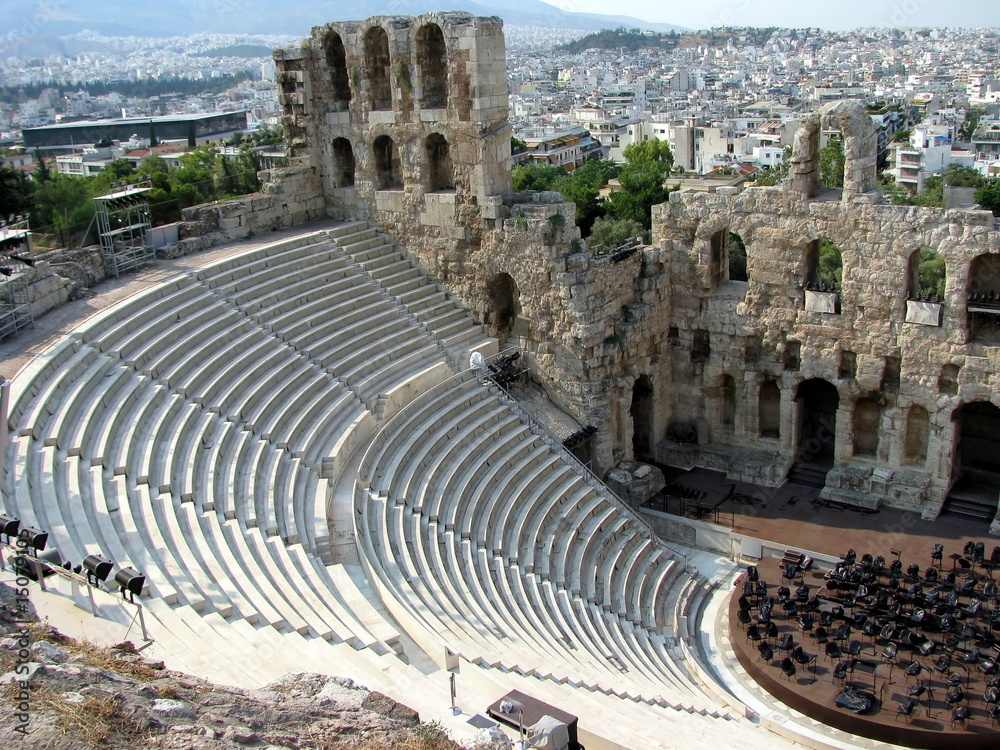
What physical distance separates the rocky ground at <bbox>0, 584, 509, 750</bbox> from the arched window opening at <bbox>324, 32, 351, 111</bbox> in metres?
20.4

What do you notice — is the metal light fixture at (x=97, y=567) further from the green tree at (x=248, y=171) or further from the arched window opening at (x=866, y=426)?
the green tree at (x=248, y=171)

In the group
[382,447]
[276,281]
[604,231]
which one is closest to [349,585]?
[382,447]

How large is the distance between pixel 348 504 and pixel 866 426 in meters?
14.4

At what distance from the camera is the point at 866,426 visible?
83.9 ft

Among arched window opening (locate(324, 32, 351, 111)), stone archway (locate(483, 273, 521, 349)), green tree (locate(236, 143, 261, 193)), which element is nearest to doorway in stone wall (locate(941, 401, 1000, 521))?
stone archway (locate(483, 273, 521, 349))

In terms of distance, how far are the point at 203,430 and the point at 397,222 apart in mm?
10660

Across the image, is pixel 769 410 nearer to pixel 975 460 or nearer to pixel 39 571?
pixel 975 460

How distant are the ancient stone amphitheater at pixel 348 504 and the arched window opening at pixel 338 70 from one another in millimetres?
3845

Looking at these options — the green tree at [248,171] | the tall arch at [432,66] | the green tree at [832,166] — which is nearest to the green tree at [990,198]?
the green tree at [832,166]

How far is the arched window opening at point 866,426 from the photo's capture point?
25.3 metres

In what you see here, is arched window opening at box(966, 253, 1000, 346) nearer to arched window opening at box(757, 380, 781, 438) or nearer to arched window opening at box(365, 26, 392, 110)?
arched window opening at box(757, 380, 781, 438)

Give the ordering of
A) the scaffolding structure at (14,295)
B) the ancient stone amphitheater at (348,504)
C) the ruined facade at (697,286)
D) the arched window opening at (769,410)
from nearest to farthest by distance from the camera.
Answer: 1. the ancient stone amphitheater at (348,504)
2. the scaffolding structure at (14,295)
3. the ruined facade at (697,286)
4. the arched window opening at (769,410)

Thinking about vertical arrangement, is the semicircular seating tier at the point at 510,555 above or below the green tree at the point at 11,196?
below

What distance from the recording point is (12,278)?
20.4 metres
